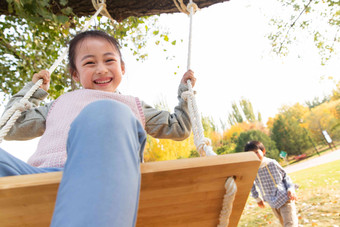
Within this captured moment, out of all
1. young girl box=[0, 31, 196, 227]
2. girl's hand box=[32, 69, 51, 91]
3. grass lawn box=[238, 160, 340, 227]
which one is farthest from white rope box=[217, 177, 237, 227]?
grass lawn box=[238, 160, 340, 227]

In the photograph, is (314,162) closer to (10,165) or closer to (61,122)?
(61,122)

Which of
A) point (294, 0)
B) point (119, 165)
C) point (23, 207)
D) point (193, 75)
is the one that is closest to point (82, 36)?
point (193, 75)

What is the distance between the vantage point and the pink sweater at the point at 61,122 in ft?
3.34

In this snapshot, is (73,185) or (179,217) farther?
(179,217)

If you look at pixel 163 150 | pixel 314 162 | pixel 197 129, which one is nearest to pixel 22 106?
pixel 197 129

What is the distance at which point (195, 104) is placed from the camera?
1.32 metres

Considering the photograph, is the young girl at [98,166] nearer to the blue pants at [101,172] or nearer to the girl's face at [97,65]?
the blue pants at [101,172]

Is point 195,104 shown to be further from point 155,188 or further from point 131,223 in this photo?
point 131,223

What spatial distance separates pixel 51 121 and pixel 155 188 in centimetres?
73

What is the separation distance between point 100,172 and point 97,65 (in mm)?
978

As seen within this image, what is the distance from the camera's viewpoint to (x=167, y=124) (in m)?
1.47

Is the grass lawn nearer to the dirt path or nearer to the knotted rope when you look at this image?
the knotted rope

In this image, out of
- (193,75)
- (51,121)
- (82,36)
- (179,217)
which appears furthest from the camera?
(193,75)

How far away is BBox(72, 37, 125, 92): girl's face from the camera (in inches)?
54.6
